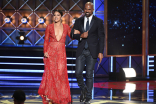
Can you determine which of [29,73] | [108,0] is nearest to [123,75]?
[108,0]

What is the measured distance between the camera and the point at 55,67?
2797 millimetres

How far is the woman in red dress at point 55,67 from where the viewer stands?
9.02ft

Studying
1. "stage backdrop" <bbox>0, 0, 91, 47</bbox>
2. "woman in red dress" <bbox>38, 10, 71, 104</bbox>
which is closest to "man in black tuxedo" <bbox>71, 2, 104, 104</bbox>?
"woman in red dress" <bbox>38, 10, 71, 104</bbox>

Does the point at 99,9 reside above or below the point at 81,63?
above

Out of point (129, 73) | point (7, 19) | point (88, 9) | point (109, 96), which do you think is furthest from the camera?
point (7, 19)

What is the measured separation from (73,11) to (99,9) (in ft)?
5.51

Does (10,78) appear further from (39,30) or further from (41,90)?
(39,30)

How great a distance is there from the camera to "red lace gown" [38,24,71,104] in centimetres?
275

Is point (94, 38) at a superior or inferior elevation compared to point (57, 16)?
inferior

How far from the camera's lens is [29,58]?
6203 mm

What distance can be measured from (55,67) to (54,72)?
0.06 m

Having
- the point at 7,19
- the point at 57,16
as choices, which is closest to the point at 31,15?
the point at 7,19

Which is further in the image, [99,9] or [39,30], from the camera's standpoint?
[39,30]

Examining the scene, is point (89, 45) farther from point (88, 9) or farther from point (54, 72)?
point (54, 72)
